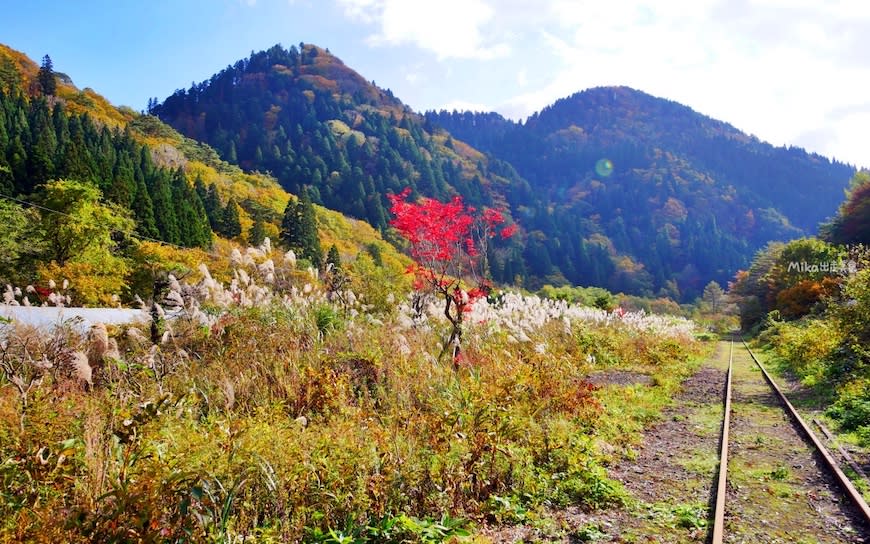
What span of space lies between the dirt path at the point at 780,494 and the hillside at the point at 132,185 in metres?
19.6

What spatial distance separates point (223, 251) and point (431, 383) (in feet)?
145

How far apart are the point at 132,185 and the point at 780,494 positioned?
4925cm

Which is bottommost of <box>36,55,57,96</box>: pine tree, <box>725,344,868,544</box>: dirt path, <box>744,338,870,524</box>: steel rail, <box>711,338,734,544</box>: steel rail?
<box>725,344,868,544</box>: dirt path

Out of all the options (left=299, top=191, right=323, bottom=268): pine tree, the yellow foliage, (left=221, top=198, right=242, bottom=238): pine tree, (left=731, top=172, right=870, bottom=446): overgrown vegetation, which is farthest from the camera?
(left=221, top=198, right=242, bottom=238): pine tree

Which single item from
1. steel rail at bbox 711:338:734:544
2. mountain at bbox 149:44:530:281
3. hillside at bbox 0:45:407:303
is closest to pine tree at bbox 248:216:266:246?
hillside at bbox 0:45:407:303

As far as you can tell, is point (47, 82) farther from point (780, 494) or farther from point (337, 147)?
point (780, 494)

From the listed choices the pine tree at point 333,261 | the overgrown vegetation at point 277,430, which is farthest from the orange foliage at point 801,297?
the overgrown vegetation at point 277,430

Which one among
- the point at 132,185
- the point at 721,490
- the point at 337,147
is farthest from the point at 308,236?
the point at 337,147

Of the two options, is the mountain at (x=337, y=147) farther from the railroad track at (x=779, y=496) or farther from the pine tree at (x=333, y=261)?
the railroad track at (x=779, y=496)

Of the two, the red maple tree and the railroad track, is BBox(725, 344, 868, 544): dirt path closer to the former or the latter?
the railroad track

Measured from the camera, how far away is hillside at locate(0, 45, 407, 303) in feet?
96.0

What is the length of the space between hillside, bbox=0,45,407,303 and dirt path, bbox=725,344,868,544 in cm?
1955

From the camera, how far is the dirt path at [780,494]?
14.1ft

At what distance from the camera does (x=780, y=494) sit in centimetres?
516
